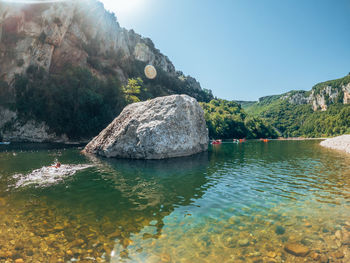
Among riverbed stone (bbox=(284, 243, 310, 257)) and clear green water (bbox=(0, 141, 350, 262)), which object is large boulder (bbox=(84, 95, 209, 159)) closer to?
clear green water (bbox=(0, 141, 350, 262))

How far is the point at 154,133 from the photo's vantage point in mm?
26469

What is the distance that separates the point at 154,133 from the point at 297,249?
21433 mm

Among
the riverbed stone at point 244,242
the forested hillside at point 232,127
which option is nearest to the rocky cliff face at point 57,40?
the forested hillside at point 232,127

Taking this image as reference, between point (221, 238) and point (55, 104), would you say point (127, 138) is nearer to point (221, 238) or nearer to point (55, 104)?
point (221, 238)

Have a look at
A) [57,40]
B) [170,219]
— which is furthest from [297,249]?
[57,40]

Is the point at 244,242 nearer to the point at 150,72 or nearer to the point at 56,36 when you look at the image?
the point at 56,36

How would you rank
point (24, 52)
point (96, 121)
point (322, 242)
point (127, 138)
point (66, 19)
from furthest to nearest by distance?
point (66, 19) < point (96, 121) < point (24, 52) < point (127, 138) < point (322, 242)

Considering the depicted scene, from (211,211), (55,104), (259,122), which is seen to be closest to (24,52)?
(55,104)

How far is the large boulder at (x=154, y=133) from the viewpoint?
87.8 ft

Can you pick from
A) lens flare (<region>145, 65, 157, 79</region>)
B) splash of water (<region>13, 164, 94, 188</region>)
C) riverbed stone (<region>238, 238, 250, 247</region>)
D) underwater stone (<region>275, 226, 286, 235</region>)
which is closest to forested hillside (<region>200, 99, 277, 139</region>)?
lens flare (<region>145, 65, 157, 79</region>)

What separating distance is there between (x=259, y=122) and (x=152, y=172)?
139239mm

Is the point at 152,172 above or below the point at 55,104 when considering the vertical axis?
below

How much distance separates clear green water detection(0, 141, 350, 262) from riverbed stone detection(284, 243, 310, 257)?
0.24 metres

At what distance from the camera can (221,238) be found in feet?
23.7
